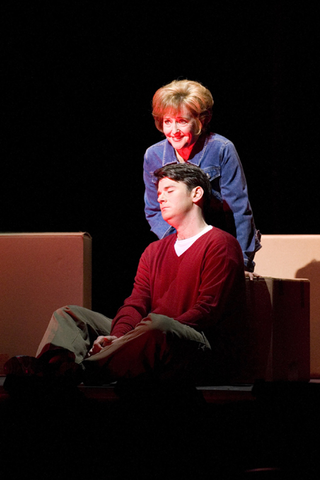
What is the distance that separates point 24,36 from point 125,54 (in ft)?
1.60

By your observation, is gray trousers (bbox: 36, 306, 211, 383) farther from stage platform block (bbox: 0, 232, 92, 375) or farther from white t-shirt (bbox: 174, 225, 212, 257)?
stage platform block (bbox: 0, 232, 92, 375)

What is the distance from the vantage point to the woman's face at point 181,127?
218cm

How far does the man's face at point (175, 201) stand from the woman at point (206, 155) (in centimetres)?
22

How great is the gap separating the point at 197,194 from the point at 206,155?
0.89 ft

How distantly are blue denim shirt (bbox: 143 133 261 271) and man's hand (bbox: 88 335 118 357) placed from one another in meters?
0.51

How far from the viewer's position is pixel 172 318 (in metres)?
1.81

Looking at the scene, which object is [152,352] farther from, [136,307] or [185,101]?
[185,101]

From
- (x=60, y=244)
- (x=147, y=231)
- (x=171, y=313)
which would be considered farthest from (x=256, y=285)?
(x=147, y=231)

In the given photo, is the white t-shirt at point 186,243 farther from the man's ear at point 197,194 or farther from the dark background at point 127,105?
the dark background at point 127,105

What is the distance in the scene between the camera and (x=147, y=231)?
296 cm

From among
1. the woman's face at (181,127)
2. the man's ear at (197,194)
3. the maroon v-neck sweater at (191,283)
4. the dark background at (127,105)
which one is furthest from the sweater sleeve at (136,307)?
the dark background at (127,105)

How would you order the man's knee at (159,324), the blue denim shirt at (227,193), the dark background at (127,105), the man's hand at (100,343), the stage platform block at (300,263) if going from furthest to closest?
the dark background at (127,105), the stage platform block at (300,263), the blue denim shirt at (227,193), the man's hand at (100,343), the man's knee at (159,324)

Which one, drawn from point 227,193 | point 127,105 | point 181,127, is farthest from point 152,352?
point 127,105

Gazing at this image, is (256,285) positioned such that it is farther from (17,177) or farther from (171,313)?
(17,177)
